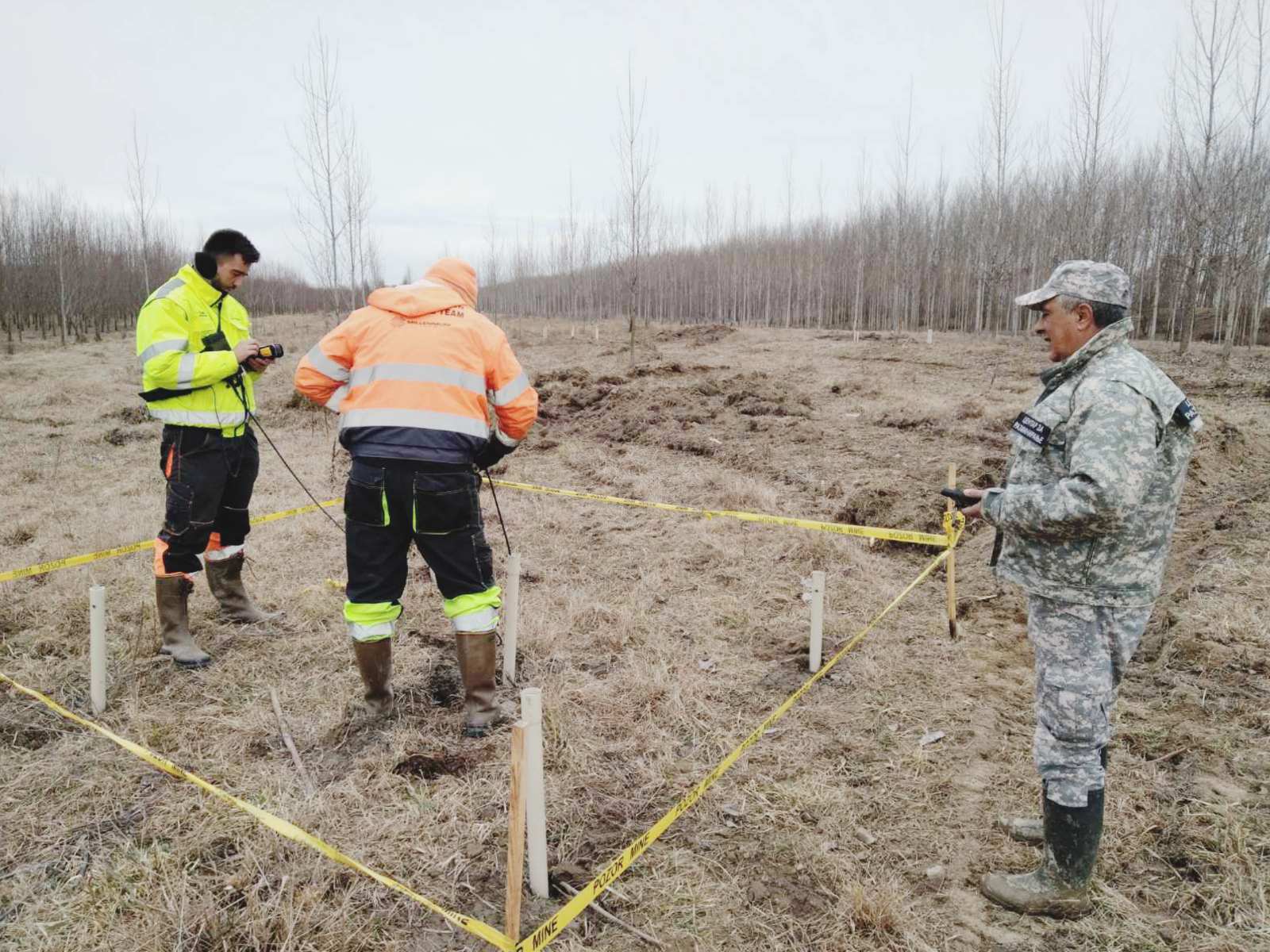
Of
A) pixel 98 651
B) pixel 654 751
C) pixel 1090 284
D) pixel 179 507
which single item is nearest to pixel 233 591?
pixel 179 507

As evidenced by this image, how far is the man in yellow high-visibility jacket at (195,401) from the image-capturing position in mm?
3764

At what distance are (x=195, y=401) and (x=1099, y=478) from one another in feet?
13.6

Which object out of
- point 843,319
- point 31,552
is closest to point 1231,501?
point 31,552

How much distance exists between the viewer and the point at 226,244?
4027 millimetres

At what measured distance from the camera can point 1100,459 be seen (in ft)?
6.99

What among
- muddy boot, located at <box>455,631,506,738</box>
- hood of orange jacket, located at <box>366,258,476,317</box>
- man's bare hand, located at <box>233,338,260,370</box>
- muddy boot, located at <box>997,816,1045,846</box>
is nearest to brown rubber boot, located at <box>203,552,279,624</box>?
man's bare hand, located at <box>233,338,260,370</box>

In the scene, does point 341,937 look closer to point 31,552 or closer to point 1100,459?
point 1100,459

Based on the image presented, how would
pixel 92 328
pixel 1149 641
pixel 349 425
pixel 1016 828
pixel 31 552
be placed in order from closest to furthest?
pixel 1016 828
pixel 349 425
pixel 1149 641
pixel 31 552
pixel 92 328

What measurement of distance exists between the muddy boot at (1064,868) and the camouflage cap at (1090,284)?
1605 mm

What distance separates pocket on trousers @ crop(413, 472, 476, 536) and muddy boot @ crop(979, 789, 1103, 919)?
2462 mm

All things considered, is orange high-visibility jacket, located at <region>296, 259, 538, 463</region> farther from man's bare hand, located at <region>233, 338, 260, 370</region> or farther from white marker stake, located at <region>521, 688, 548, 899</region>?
white marker stake, located at <region>521, 688, 548, 899</region>

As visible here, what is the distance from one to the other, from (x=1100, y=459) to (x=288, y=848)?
2993mm

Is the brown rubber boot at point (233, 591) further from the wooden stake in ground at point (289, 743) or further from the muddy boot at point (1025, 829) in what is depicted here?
the muddy boot at point (1025, 829)

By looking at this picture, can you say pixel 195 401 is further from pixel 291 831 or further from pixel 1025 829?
pixel 1025 829
